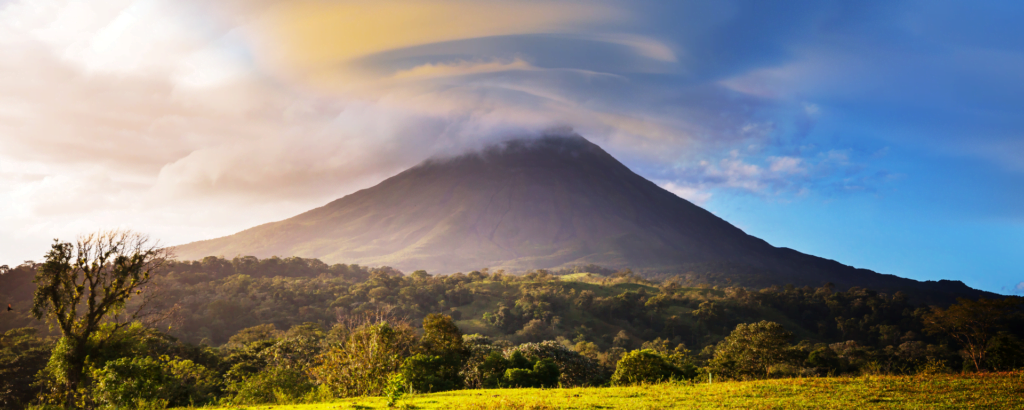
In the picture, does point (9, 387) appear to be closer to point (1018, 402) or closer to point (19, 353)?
point (19, 353)

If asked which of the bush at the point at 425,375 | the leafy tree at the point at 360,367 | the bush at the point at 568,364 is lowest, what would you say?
the bush at the point at 568,364

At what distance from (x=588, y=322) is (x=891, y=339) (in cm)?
4462

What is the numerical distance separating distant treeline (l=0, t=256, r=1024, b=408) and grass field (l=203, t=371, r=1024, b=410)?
5.63ft

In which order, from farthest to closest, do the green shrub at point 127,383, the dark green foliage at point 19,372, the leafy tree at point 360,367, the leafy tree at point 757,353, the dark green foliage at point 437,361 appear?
the leafy tree at point 757,353 < the dark green foliage at point 19,372 < the dark green foliage at point 437,361 < the leafy tree at point 360,367 < the green shrub at point 127,383

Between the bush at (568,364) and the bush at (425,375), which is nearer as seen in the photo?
the bush at (425,375)

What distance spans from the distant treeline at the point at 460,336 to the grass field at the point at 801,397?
5.63 ft

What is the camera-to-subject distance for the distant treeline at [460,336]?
1988cm

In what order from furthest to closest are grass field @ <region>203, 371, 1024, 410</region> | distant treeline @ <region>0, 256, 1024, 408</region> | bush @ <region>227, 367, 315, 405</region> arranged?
distant treeline @ <region>0, 256, 1024, 408</region>
bush @ <region>227, 367, 315, 405</region>
grass field @ <region>203, 371, 1024, 410</region>

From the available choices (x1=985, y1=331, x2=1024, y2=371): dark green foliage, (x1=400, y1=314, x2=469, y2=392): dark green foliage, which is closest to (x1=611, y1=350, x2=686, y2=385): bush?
(x1=400, y1=314, x2=469, y2=392): dark green foliage

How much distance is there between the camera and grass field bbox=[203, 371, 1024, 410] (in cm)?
1001

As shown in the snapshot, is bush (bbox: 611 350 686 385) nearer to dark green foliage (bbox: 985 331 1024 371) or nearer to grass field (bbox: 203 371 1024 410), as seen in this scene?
grass field (bbox: 203 371 1024 410)

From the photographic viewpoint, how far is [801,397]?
11.0 metres

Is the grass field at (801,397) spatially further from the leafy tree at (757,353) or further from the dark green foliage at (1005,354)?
the dark green foliage at (1005,354)

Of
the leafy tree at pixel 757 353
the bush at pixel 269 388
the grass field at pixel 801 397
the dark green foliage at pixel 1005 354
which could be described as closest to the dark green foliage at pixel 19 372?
the bush at pixel 269 388
